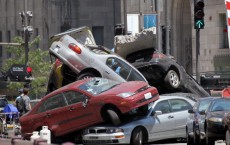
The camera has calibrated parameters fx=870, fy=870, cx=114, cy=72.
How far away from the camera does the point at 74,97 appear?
24.2 m

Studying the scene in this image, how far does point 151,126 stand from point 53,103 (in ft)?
9.44

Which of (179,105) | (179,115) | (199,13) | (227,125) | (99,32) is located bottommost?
(99,32)

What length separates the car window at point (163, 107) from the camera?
82.0 feet

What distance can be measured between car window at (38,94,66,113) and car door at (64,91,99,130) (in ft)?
0.71

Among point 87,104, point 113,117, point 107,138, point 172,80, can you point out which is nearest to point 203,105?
point 113,117

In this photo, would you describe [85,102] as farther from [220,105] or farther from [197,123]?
[220,105]

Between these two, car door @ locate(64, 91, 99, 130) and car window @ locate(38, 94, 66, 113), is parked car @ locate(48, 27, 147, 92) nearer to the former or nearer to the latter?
car window @ locate(38, 94, 66, 113)

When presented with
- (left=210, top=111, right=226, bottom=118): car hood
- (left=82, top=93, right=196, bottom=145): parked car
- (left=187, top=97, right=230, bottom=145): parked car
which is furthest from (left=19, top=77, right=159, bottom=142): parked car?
(left=210, top=111, right=226, bottom=118): car hood

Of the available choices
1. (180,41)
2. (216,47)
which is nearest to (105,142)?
(216,47)

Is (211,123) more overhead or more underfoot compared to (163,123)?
more overhead

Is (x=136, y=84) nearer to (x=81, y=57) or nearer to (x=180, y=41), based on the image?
(x=81, y=57)

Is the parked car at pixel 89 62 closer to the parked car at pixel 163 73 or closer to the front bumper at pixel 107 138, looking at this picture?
the parked car at pixel 163 73

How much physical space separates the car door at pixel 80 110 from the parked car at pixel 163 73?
4.31m

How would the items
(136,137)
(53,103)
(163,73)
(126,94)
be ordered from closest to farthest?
(126,94), (136,137), (53,103), (163,73)
